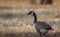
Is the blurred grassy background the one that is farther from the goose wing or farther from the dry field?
the goose wing

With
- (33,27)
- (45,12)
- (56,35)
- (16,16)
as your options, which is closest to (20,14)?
(16,16)

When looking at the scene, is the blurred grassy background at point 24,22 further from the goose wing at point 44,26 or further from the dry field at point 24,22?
the goose wing at point 44,26

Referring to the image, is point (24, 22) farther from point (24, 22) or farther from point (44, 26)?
point (44, 26)

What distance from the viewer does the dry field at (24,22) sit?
462 cm

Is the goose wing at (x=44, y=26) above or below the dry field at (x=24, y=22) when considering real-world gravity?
above

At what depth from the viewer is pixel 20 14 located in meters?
6.25

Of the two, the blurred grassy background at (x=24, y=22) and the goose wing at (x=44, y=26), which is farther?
the blurred grassy background at (x=24, y=22)

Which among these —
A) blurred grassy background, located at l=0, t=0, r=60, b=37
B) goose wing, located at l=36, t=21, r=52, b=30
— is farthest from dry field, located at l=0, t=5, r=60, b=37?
goose wing, located at l=36, t=21, r=52, b=30

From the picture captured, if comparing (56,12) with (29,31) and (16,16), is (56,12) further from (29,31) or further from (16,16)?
(29,31)

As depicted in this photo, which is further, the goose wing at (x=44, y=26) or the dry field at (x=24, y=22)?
the dry field at (x=24, y=22)

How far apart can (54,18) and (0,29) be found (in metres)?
1.51

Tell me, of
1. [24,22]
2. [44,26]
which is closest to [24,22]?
[24,22]

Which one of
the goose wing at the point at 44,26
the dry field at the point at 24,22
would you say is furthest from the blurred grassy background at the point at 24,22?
the goose wing at the point at 44,26

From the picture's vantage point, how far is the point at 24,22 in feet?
17.7
